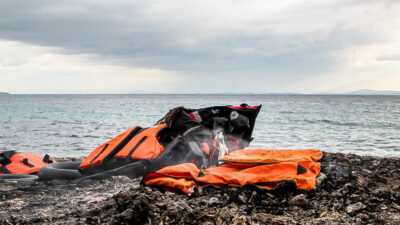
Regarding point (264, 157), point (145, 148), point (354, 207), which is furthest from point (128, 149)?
point (354, 207)

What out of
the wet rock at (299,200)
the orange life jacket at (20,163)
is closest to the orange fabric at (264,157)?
the wet rock at (299,200)

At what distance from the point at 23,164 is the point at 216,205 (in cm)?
483

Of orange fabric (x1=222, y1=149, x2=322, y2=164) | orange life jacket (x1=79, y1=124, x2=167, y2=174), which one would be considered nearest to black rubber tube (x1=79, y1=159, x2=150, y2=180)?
orange life jacket (x1=79, y1=124, x2=167, y2=174)

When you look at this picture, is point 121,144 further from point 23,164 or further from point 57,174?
point 23,164

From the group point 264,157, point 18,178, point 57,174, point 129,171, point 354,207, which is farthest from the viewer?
point 18,178

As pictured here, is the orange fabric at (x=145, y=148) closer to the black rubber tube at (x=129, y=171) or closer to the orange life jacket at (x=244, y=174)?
the black rubber tube at (x=129, y=171)

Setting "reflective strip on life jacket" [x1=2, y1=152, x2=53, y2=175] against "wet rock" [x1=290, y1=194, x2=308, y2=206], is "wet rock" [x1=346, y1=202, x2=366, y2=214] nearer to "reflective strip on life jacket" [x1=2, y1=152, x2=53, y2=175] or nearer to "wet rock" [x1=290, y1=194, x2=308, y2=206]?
"wet rock" [x1=290, y1=194, x2=308, y2=206]

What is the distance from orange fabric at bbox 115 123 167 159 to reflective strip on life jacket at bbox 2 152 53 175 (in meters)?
2.27

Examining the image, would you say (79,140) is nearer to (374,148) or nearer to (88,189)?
(88,189)

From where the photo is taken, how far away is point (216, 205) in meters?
3.51

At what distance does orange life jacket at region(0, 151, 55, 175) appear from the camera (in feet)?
20.9

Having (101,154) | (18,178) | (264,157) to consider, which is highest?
(264,157)

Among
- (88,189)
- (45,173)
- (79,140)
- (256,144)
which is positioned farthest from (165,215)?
(79,140)

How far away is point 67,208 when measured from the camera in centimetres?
371
